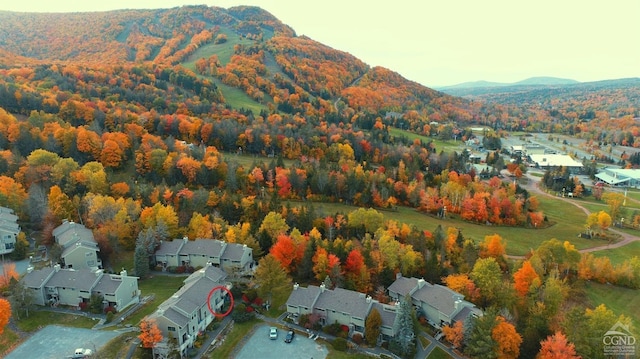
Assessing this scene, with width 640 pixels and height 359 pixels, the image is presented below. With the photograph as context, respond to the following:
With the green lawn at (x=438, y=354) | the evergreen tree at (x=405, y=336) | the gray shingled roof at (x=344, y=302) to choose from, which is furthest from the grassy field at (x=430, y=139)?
the evergreen tree at (x=405, y=336)

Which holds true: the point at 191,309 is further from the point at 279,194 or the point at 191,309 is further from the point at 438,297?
the point at 279,194

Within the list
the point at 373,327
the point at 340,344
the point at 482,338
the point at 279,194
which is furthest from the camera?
the point at 279,194

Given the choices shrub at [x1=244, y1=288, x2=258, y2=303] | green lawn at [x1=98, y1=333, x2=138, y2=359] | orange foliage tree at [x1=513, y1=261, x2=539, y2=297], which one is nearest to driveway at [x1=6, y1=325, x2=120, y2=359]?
green lawn at [x1=98, y1=333, x2=138, y2=359]

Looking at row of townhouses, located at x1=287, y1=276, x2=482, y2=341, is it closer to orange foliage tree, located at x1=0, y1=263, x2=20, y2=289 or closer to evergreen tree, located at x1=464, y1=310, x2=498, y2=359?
evergreen tree, located at x1=464, y1=310, x2=498, y2=359

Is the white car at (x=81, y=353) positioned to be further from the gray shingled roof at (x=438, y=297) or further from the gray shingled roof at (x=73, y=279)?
the gray shingled roof at (x=438, y=297)

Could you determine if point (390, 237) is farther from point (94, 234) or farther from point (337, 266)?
point (94, 234)

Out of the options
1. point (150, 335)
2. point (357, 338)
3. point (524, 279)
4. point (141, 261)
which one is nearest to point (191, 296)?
point (150, 335)

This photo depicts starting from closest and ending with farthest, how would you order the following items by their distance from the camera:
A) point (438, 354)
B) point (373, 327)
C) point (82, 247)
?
point (438, 354) → point (373, 327) → point (82, 247)
